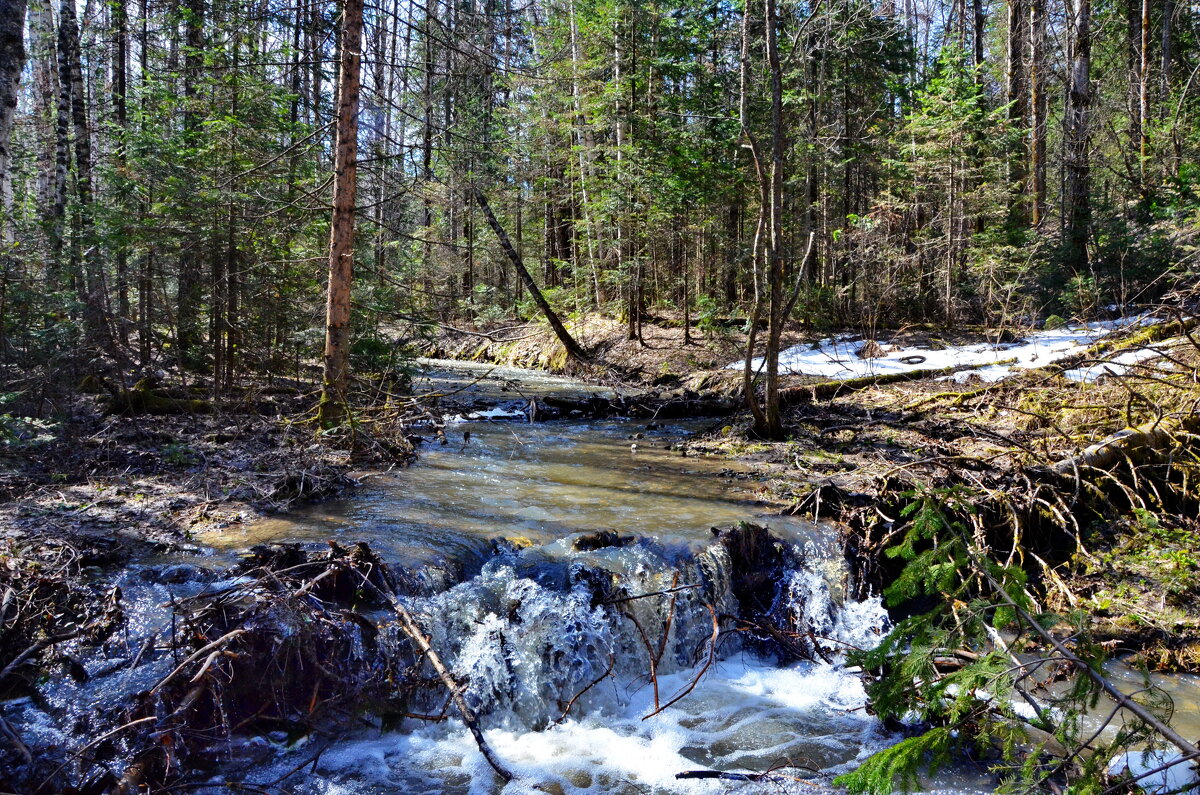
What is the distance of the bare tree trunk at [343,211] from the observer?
8.49m

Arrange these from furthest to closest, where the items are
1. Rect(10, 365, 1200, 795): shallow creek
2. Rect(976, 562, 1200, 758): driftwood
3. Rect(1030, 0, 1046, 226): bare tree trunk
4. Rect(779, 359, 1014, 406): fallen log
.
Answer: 1. Rect(1030, 0, 1046, 226): bare tree trunk
2. Rect(779, 359, 1014, 406): fallen log
3. Rect(10, 365, 1200, 795): shallow creek
4. Rect(976, 562, 1200, 758): driftwood

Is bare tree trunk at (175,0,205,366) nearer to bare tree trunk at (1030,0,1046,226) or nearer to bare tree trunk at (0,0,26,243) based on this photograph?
bare tree trunk at (0,0,26,243)

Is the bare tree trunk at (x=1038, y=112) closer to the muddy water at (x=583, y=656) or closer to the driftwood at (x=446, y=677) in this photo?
the muddy water at (x=583, y=656)

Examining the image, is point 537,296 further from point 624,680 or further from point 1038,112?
point 1038,112

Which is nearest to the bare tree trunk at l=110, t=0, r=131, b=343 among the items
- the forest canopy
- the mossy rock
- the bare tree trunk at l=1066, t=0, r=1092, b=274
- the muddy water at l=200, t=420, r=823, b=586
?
the forest canopy

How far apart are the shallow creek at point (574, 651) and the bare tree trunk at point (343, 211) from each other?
1.53m

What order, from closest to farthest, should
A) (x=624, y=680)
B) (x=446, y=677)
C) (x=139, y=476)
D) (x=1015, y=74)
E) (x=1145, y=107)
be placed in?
(x=446, y=677) < (x=624, y=680) < (x=139, y=476) < (x=1145, y=107) < (x=1015, y=74)

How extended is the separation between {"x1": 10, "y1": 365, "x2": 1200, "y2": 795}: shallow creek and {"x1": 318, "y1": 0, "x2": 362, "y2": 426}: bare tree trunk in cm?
153

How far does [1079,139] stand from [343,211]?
15.4 m

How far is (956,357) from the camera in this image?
1452 cm

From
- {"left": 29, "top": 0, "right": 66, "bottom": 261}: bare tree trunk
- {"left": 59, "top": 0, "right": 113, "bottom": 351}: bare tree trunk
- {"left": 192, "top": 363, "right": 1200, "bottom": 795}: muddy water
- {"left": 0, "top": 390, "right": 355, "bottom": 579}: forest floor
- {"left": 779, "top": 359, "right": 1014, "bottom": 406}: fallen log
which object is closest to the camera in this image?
{"left": 192, "top": 363, "right": 1200, "bottom": 795}: muddy water

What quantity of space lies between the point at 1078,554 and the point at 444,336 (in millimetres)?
22827

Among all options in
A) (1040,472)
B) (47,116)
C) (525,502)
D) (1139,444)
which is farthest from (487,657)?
(47,116)

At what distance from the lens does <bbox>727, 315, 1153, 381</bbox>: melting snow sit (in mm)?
12539
